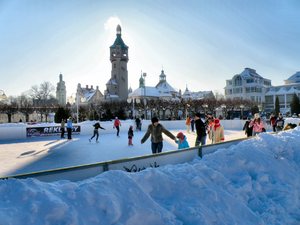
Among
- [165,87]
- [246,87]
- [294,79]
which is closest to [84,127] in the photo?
[246,87]

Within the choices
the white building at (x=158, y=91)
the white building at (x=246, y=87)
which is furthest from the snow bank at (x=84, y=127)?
the white building at (x=246, y=87)

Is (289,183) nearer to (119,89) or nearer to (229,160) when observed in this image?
(229,160)

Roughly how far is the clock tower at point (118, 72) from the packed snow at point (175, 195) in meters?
83.8

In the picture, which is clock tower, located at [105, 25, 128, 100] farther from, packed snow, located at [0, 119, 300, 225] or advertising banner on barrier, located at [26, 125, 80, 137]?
packed snow, located at [0, 119, 300, 225]

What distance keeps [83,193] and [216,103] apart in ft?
161

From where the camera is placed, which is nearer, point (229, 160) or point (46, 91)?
point (229, 160)

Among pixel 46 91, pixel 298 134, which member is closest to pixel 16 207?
pixel 298 134

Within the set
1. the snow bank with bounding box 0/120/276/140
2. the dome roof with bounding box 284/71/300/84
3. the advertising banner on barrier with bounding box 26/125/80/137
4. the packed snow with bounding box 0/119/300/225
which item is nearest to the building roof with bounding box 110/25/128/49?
the dome roof with bounding box 284/71/300/84

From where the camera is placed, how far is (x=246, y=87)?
266 ft

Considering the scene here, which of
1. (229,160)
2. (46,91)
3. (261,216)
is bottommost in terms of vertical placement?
(261,216)

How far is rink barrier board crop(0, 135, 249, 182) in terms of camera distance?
12.4 feet

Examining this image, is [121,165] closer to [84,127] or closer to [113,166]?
[113,166]

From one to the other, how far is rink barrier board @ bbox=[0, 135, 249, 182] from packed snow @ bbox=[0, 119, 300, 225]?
0.37 m

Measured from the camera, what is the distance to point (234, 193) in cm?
472
